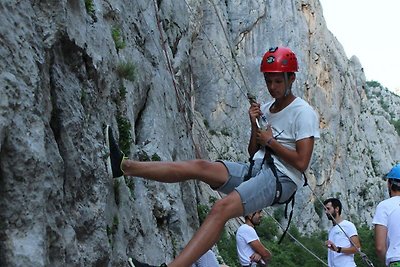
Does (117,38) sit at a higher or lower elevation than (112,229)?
higher

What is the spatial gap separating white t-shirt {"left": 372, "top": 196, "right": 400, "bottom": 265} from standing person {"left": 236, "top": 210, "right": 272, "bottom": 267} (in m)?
2.54

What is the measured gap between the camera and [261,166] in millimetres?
4969

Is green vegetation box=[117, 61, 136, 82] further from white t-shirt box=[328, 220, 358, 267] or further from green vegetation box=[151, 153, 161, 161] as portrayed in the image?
white t-shirt box=[328, 220, 358, 267]

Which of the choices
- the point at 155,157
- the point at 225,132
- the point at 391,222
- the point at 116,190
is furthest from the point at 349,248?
the point at 225,132

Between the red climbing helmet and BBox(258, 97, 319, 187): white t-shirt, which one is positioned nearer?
BBox(258, 97, 319, 187): white t-shirt

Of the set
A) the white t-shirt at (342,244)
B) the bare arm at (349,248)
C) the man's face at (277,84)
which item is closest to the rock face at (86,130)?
the man's face at (277,84)

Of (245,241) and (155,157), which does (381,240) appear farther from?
(155,157)

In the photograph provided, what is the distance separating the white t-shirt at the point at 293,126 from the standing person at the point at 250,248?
2666mm

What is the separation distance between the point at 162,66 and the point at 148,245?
4.92 meters

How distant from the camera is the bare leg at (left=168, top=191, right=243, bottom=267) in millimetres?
4168

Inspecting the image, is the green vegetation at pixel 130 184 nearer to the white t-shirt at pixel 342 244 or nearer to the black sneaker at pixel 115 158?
the black sneaker at pixel 115 158

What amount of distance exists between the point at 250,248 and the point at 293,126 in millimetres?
3118

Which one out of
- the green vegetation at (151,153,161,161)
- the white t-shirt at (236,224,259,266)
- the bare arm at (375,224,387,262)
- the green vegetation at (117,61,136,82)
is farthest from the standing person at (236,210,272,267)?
the bare arm at (375,224,387,262)

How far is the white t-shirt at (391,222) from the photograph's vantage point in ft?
16.7
